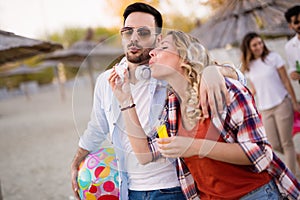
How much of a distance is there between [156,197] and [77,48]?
10.4m

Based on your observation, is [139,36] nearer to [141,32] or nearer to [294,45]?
[141,32]

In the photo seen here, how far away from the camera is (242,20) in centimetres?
485

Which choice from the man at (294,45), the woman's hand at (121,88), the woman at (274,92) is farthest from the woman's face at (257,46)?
the woman's hand at (121,88)

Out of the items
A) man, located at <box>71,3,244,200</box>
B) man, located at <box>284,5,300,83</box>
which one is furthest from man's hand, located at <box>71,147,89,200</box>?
man, located at <box>284,5,300,83</box>

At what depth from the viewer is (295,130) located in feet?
12.1

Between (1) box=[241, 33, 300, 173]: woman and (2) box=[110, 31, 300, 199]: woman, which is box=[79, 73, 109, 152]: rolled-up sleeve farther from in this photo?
(1) box=[241, 33, 300, 173]: woman

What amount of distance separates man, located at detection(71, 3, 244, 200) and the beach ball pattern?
117 millimetres

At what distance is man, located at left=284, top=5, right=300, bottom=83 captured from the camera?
3129mm

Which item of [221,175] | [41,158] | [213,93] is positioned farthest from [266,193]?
[41,158]

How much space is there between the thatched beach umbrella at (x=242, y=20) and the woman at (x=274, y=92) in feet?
4.06

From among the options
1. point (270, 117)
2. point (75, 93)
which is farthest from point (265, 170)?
point (270, 117)

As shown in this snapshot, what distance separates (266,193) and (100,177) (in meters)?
0.74

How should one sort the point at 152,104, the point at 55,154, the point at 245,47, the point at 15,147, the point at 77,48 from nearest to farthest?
the point at 152,104
the point at 245,47
the point at 55,154
the point at 15,147
the point at 77,48

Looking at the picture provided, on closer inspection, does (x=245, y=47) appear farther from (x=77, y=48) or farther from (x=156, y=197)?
(x=77, y=48)
